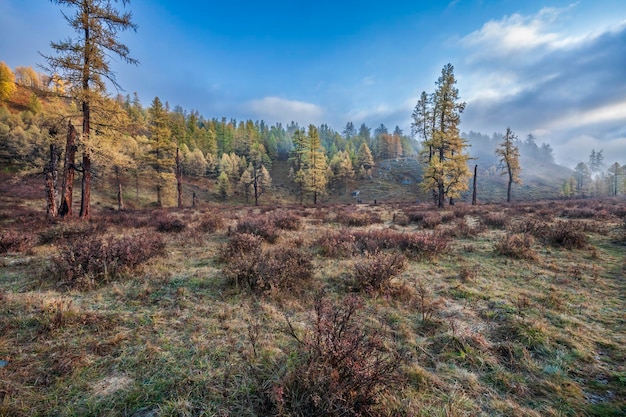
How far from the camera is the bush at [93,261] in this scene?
469 centimetres

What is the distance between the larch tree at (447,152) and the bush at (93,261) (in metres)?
23.8

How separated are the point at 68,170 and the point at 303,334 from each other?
52.8 ft

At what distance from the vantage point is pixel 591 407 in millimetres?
2281

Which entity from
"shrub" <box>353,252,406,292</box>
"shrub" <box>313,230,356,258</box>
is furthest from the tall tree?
"shrub" <box>353,252,406,292</box>

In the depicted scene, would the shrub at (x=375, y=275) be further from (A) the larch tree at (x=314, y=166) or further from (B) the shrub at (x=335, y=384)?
(A) the larch tree at (x=314, y=166)

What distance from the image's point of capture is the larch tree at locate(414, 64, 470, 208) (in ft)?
76.6

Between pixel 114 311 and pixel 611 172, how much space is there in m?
104

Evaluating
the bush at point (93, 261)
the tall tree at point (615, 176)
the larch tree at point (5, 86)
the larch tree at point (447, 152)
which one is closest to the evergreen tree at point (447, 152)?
the larch tree at point (447, 152)

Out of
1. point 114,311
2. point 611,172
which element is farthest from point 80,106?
point 611,172

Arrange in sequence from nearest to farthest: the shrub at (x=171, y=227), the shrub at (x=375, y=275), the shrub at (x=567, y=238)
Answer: the shrub at (x=375, y=275), the shrub at (x=567, y=238), the shrub at (x=171, y=227)

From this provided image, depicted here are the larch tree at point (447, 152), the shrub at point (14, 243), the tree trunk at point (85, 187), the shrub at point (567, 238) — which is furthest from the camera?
the larch tree at point (447, 152)

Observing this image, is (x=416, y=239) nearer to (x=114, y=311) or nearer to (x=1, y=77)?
(x=114, y=311)

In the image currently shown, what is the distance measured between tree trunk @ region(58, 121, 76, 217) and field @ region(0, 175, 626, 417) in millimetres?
7681

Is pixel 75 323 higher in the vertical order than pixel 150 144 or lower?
lower
